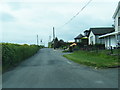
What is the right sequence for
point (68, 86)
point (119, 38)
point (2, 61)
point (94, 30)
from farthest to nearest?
point (94, 30), point (119, 38), point (2, 61), point (68, 86)

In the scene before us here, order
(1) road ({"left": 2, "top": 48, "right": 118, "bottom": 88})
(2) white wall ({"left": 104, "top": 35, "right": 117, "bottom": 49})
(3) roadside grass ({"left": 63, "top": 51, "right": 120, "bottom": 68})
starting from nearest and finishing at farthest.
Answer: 1. (1) road ({"left": 2, "top": 48, "right": 118, "bottom": 88})
2. (3) roadside grass ({"left": 63, "top": 51, "right": 120, "bottom": 68})
3. (2) white wall ({"left": 104, "top": 35, "right": 117, "bottom": 49})

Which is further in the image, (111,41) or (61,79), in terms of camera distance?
(111,41)

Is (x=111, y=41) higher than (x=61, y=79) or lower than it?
higher

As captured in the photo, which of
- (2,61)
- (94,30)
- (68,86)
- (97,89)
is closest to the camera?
(97,89)

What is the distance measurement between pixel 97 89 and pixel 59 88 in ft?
4.82

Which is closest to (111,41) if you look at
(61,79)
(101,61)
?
(101,61)

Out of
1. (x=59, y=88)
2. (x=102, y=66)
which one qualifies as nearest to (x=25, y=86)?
(x=59, y=88)

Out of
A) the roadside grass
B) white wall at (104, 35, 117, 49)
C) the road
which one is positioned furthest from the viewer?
white wall at (104, 35, 117, 49)

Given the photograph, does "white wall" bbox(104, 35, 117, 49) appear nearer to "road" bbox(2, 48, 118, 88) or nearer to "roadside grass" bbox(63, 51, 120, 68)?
"roadside grass" bbox(63, 51, 120, 68)

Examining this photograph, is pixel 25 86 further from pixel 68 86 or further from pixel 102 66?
pixel 102 66

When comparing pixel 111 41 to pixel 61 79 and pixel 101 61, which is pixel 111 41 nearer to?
pixel 101 61

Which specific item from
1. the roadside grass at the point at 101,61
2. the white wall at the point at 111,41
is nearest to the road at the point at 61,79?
the roadside grass at the point at 101,61

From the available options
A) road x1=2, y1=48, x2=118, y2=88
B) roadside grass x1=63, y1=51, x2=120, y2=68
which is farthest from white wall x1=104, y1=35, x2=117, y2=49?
road x1=2, y1=48, x2=118, y2=88

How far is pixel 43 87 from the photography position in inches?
263
